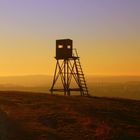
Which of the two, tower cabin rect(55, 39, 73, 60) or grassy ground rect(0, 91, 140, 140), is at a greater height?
tower cabin rect(55, 39, 73, 60)

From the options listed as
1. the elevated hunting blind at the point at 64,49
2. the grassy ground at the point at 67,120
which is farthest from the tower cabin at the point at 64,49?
the grassy ground at the point at 67,120

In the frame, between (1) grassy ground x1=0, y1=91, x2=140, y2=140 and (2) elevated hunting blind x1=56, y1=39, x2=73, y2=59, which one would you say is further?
(2) elevated hunting blind x1=56, y1=39, x2=73, y2=59

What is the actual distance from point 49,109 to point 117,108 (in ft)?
18.9

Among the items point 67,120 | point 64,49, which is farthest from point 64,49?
point 67,120

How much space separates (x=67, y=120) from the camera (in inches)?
1121

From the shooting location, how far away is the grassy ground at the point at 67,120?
24.7 m

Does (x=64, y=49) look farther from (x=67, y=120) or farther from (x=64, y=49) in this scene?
(x=67, y=120)

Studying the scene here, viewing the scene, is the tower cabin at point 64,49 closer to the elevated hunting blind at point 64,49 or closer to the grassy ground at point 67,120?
the elevated hunting blind at point 64,49

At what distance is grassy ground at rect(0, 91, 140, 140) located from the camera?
24.7 m

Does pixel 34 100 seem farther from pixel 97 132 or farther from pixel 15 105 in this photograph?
pixel 97 132

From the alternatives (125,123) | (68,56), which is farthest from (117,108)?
(68,56)

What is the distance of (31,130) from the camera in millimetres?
25484

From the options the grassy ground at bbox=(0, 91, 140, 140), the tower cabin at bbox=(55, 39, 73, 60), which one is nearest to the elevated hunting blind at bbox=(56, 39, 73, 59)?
the tower cabin at bbox=(55, 39, 73, 60)

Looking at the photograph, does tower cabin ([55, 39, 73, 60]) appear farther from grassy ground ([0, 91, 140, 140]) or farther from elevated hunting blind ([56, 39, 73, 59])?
grassy ground ([0, 91, 140, 140])
